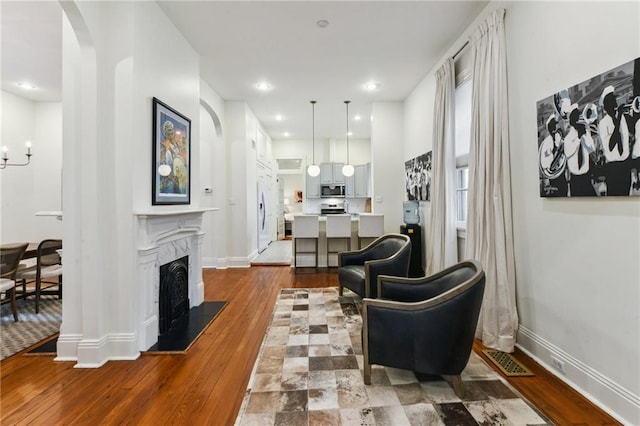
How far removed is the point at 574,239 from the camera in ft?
6.48

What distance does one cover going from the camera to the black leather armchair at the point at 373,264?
3.41 metres

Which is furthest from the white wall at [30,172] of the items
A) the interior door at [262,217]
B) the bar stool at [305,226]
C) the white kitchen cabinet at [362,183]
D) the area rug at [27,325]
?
the white kitchen cabinet at [362,183]

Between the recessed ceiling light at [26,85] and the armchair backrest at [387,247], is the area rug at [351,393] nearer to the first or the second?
the armchair backrest at [387,247]

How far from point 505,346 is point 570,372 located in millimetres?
495

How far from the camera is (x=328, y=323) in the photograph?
3150 millimetres

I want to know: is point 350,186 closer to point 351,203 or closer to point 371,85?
point 351,203

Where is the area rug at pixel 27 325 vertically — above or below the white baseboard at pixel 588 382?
below

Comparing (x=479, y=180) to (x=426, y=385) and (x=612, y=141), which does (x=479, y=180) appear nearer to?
(x=612, y=141)

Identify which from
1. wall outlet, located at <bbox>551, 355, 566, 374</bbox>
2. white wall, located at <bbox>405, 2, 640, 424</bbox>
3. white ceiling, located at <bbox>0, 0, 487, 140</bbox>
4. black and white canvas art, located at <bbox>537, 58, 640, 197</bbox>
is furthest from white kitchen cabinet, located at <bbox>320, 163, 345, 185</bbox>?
wall outlet, located at <bbox>551, 355, 566, 374</bbox>

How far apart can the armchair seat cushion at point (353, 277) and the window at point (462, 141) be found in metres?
1.36

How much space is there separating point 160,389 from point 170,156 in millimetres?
2134

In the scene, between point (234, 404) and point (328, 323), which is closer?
point (234, 404)

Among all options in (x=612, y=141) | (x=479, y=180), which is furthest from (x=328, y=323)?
(x=612, y=141)

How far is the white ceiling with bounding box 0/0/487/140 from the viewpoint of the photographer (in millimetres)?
2986
